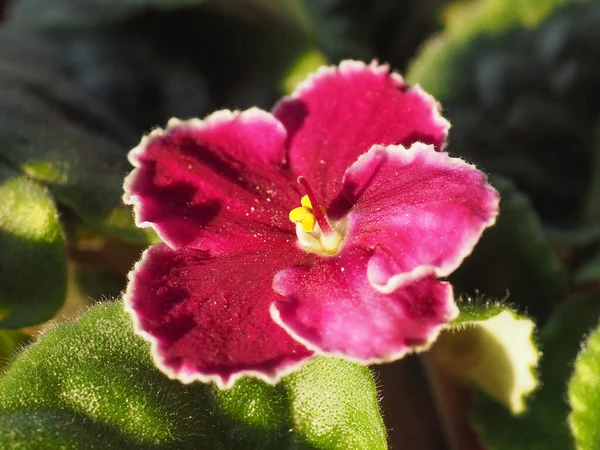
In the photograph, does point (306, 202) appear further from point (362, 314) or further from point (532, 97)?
point (532, 97)

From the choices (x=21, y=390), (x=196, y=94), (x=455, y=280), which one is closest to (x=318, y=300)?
(x=21, y=390)

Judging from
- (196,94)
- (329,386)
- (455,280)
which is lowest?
(196,94)

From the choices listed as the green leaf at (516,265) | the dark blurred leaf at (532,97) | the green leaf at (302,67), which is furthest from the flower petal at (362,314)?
the green leaf at (302,67)

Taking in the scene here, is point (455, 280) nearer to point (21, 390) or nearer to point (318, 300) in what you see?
point (318, 300)

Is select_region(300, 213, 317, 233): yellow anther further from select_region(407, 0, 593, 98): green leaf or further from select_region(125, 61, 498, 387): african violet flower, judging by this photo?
select_region(407, 0, 593, 98): green leaf

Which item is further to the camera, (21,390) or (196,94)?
(196,94)

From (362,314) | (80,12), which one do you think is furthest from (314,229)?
(80,12)
